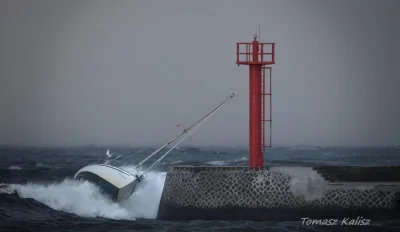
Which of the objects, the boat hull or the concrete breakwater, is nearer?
the concrete breakwater

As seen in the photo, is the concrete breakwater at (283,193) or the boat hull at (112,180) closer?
the concrete breakwater at (283,193)

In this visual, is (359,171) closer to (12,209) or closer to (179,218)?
(179,218)

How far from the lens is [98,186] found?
104 ft

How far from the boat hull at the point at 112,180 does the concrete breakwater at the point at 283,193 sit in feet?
10.9

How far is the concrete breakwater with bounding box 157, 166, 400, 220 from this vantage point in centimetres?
2616

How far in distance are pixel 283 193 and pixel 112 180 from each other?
23.7 ft

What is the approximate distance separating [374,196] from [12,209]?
1406cm

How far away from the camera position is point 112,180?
102ft

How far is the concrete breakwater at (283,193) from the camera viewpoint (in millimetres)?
26156

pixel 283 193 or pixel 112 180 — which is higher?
pixel 112 180

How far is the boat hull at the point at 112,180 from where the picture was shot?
102 feet

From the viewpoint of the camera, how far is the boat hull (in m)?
30.9

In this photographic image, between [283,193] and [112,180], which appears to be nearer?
[283,193]

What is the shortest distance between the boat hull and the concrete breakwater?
10.9 ft
